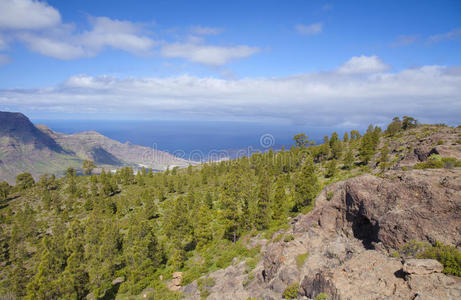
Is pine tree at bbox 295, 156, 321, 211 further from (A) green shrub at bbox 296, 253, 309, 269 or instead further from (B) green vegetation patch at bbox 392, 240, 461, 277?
(B) green vegetation patch at bbox 392, 240, 461, 277

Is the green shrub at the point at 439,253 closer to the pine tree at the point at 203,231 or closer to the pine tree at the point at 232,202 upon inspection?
the pine tree at the point at 232,202

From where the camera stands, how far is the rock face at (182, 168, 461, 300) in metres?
11.3

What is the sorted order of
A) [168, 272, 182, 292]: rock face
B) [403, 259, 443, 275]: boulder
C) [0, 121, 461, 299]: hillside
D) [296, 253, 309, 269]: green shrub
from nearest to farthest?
[403, 259, 443, 275]: boulder
[0, 121, 461, 299]: hillside
[296, 253, 309, 269]: green shrub
[168, 272, 182, 292]: rock face

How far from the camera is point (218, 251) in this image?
117 ft

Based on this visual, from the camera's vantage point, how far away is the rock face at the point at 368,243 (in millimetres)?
11289

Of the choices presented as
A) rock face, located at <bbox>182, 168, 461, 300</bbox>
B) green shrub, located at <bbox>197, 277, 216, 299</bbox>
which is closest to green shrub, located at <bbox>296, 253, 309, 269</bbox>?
rock face, located at <bbox>182, 168, 461, 300</bbox>

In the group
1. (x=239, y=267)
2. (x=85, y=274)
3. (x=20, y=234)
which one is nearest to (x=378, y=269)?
(x=239, y=267)

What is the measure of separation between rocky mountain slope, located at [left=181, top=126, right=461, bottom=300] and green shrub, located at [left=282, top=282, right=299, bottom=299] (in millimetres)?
85

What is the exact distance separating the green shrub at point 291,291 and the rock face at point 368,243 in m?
0.38

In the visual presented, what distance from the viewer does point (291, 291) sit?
15477 mm

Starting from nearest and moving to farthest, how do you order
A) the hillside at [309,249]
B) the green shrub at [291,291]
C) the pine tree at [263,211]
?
the hillside at [309,249] → the green shrub at [291,291] → the pine tree at [263,211]

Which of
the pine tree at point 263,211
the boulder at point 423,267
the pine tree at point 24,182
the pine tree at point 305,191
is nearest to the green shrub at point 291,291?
the boulder at point 423,267

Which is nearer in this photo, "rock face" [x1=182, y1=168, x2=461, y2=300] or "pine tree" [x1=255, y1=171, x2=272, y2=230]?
"rock face" [x1=182, y1=168, x2=461, y2=300]

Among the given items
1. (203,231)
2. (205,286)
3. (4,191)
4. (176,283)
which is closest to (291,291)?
(205,286)
